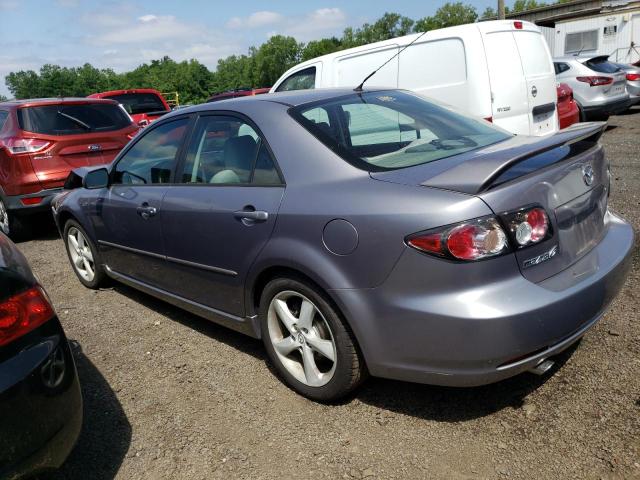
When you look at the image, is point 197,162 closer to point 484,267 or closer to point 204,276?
point 204,276

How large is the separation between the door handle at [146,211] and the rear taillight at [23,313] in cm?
141

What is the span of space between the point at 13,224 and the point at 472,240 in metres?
6.28

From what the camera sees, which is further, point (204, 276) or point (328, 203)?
point (204, 276)

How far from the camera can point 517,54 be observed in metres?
6.12

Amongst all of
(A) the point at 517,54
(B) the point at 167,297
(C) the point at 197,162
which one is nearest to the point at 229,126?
(C) the point at 197,162

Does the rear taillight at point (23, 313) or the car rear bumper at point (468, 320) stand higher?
the rear taillight at point (23, 313)

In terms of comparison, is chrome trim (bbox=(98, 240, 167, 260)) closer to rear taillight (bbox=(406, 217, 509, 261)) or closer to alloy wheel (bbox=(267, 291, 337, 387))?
alloy wheel (bbox=(267, 291, 337, 387))

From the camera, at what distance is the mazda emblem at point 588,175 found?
8.32 ft

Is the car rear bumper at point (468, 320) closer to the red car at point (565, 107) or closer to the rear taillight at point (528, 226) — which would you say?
the rear taillight at point (528, 226)

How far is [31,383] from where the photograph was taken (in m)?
1.96

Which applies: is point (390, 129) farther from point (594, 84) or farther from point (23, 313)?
point (594, 84)

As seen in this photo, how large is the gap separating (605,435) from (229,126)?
248 centimetres

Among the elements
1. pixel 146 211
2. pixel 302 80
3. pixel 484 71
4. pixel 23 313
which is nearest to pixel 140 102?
pixel 302 80

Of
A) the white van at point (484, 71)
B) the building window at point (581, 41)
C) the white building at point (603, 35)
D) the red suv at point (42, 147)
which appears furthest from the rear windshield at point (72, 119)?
the building window at point (581, 41)
